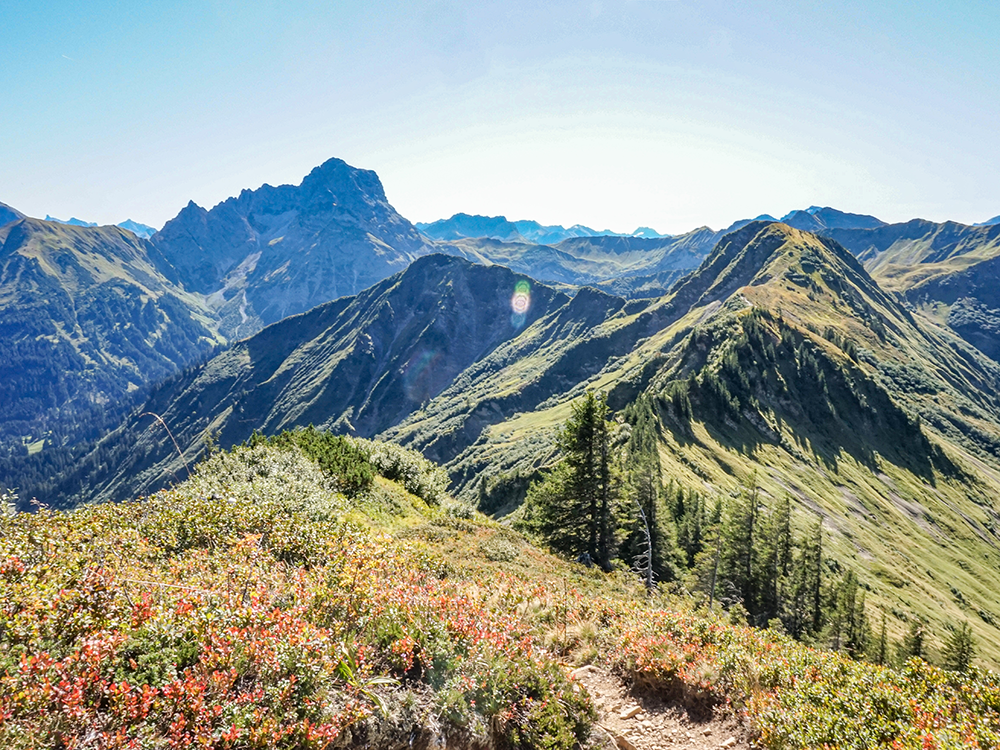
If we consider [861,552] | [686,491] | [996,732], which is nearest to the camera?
[996,732]

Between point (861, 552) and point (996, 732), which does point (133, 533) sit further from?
point (861, 552)

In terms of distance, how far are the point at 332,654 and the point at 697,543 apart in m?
53.2

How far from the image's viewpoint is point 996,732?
909cm

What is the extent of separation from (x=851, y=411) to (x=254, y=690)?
171620 millimetres

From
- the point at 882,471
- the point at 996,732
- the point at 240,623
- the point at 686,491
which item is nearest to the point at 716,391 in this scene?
the point at 686,491

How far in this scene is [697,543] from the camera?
52938mm

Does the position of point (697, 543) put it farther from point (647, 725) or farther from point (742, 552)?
point (647, 725)

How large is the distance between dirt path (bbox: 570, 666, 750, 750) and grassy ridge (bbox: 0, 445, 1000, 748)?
0.40m

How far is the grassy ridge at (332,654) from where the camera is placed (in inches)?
258

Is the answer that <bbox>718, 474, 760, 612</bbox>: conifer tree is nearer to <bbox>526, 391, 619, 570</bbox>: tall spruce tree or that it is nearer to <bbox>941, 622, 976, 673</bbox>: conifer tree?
<bbox>941, 622, 976, 673</bbox>: conifer tree

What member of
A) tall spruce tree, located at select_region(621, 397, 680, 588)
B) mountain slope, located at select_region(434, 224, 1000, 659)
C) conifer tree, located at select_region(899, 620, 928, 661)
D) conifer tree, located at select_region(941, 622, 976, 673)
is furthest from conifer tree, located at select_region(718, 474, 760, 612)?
conifer tree, located at select_region(899, 620, 928, 661)

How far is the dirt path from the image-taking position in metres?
10.1

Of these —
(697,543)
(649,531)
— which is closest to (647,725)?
(649,531)

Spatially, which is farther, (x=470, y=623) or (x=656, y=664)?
(x=656, y=664)
